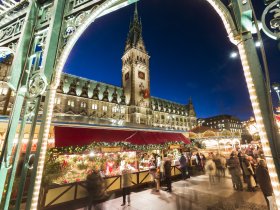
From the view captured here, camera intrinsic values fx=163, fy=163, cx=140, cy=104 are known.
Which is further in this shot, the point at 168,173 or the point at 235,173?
the point at 168,173

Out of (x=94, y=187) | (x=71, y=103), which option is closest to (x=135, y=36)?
(x=71, y=103)

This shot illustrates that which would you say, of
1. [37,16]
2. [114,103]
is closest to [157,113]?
[114,103]

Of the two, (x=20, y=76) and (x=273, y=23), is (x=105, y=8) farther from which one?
(x=273, y=23)

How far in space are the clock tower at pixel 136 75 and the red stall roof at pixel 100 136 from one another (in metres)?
39.6

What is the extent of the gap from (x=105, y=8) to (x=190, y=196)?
863cm

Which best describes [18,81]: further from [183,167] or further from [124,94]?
[124,94]

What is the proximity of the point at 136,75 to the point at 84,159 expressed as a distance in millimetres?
46344

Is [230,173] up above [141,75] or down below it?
below

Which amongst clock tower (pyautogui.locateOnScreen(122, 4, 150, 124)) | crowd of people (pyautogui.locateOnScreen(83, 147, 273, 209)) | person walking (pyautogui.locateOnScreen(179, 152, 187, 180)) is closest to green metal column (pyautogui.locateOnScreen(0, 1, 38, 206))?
crowd of people (pyautogui.locateOnScreen(83, 147, 273, 209))

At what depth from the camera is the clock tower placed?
173 ft

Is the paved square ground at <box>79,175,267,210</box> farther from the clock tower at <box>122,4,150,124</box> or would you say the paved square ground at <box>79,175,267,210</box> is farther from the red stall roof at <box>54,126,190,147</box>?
the clock tower at <box>122,4,150,124</box>

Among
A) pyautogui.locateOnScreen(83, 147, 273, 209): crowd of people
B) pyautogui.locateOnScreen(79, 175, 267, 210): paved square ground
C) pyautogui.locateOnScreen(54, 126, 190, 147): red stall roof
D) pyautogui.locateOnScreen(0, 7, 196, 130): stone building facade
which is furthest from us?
pyautogui.locateOnScreen(0, 7, 196, 130): stone building facade

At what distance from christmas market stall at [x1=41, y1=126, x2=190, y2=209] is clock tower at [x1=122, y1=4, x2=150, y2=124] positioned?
39769mm

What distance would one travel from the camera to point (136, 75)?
54.5 metres
